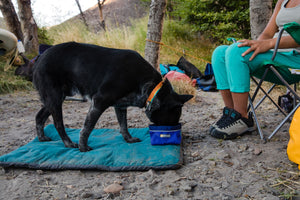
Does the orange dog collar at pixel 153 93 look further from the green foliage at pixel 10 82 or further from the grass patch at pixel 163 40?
the grass patch at pixel 163 40

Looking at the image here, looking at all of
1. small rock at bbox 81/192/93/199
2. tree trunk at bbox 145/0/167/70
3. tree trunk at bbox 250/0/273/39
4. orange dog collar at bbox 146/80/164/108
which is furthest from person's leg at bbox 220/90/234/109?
tree trunk at bbox 250/0/273/39

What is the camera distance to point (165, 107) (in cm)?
241

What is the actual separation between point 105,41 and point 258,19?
16.7 ft

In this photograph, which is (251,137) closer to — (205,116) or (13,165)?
(205,116)

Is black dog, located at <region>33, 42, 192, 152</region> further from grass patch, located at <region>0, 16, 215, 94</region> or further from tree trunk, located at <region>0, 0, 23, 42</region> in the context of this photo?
tree trunk, located at <region>0, 0, 23, 42</region>

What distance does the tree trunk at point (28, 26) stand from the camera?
6840 mm

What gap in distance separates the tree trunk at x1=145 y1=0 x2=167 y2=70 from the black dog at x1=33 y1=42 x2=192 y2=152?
8.86 ft

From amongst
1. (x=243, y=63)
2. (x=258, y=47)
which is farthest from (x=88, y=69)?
(x=258, y=47)

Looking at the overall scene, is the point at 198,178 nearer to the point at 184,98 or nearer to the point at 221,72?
the point at 184,98

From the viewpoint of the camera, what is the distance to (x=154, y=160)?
2.11 m

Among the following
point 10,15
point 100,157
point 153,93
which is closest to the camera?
point 100,157

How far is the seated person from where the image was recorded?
2.34m

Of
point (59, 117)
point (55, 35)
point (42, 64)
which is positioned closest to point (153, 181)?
point (59, 117)

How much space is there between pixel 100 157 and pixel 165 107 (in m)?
0.79
